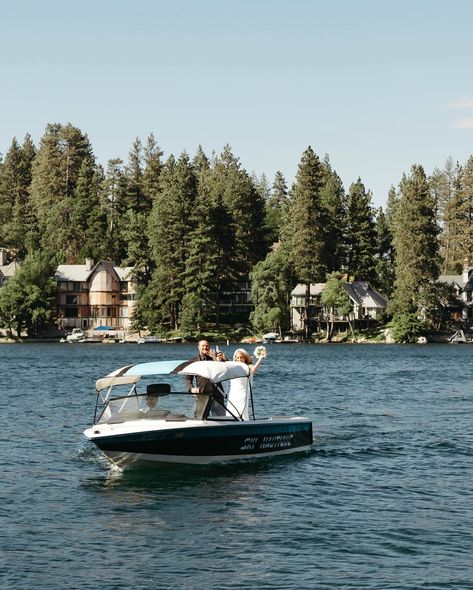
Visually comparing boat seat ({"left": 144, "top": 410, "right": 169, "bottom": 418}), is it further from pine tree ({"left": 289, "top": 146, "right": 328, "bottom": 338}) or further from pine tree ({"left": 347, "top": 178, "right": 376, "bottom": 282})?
pine tree ({"left": 347, "top": 178, "right": 376, "bottom": 282})

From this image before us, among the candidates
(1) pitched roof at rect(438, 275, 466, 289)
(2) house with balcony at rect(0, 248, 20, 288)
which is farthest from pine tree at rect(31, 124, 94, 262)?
(1) pitched roof at rect(438, 275, 466, 289)

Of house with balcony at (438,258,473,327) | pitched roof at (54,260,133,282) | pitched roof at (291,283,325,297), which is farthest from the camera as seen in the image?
pitched roof at (54,260,133,282)

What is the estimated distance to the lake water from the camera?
18656 millimetres

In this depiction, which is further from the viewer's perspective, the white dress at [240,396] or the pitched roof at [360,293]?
the pitched roof at [360,293]

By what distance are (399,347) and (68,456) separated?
91200 millimetres

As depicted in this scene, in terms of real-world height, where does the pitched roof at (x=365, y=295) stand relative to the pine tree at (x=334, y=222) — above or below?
below

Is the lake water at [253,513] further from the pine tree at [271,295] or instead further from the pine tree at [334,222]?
the pine tree at [334,222]

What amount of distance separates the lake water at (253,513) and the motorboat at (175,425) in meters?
0.55

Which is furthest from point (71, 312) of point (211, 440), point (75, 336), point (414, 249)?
point (211, 440)

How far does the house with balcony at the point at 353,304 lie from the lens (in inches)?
5541

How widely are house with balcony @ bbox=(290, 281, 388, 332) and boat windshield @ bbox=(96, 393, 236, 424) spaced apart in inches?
4361

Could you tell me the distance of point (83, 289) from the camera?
155250mm

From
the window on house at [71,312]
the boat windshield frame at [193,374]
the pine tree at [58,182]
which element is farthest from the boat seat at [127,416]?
the pine tree at [58,182]

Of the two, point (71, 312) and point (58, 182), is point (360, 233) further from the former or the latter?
point (58, 182)
